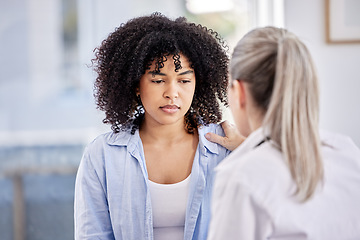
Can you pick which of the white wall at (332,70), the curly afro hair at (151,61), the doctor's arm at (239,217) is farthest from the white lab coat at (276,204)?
the white wall at (332,70)

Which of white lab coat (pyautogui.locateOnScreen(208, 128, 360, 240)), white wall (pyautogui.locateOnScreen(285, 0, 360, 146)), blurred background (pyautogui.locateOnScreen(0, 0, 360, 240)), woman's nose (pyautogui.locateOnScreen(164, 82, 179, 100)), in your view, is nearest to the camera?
white lab coat (pyautogui.locateOnScreen(208, 128, 360, 240))

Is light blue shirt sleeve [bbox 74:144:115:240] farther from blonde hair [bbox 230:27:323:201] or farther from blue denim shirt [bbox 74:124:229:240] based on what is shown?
blonde hair [bbox 230:27:323:201]

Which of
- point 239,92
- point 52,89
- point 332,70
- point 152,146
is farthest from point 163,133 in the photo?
point 52,89

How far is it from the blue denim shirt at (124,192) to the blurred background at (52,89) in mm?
1030

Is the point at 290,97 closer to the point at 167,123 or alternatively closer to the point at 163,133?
the point at 167,123

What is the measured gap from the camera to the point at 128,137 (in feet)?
5.24

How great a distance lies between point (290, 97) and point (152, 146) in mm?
743

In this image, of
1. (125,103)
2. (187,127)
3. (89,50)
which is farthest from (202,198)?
(89,50)

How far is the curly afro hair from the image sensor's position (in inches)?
58.3

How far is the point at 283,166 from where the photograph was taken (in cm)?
95

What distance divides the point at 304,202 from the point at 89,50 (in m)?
1.97

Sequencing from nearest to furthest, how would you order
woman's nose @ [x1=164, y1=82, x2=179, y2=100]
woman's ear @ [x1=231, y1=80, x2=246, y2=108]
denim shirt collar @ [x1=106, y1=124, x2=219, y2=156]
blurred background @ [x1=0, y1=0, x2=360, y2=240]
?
woman's ear @ [x1=231, y1=80, x2=246, y2=108]
woman's nose @ [x1=164, y1=82, x2=179, y2=100]
denim shirt collar @ [x1=106, y1=124, x2=219, y2=156]
blurred background @ [x1=0, y1=0, x2=360, y2=240]

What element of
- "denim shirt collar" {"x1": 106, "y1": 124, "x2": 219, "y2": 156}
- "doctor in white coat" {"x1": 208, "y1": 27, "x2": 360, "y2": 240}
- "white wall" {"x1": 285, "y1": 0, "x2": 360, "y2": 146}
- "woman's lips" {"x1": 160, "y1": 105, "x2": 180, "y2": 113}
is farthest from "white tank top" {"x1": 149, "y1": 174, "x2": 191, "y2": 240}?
"white wall" {"x1": 285, "y1": 0, "x2": 360, "y2": 146}

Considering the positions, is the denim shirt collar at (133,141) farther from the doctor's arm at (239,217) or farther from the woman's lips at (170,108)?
the doctor's arm at (239,217)
